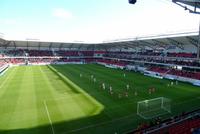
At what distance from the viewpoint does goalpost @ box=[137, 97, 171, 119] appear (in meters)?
20.9

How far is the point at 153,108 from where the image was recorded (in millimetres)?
22250

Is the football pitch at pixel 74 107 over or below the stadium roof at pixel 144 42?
below

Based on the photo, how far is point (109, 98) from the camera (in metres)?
26.5

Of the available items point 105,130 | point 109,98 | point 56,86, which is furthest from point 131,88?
point 105,130

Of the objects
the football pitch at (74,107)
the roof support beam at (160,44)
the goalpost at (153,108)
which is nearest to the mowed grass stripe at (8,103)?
the football pitch at (74,107)

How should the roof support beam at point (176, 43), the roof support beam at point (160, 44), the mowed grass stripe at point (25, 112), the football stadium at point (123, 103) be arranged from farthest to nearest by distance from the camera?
1. the roof support beam at point (160, 44)
2. the roof support beam at point (176, 43)
3. the mowed grass stripe at point (25, 112)
4. the football stadium at point (123, 103)

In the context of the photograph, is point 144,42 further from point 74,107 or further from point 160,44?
point 74,107

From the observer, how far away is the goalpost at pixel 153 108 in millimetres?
20859

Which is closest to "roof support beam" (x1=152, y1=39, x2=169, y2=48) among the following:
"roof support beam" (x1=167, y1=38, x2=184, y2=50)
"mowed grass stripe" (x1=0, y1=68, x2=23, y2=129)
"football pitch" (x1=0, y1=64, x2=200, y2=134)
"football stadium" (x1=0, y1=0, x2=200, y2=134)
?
"football stadium" (x1=0, y1=0, x2=200, y2=134)

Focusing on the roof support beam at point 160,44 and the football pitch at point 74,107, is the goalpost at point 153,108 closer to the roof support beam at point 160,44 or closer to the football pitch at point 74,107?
the football pitch at point 74,107

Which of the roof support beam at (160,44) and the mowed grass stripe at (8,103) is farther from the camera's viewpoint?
the roof support beam at (160,44)

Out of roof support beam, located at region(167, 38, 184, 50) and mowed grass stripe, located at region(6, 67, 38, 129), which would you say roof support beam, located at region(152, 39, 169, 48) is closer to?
roof support beam, located at region(167, 38, 184, 50)

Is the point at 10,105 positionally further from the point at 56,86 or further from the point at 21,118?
the point at 56,86

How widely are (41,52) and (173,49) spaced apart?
50343 mm
